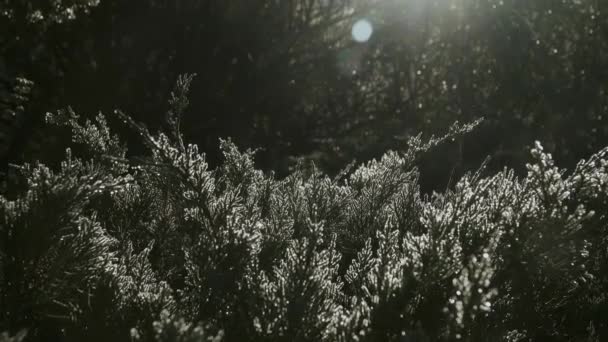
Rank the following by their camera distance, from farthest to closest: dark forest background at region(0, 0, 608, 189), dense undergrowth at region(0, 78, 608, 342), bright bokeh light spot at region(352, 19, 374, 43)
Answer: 1. bright bokeh light spot at region(352, 19, 374, 43)
2. dark forest background at region(0, 0, 608, 189)
3. dense undergrowth at region(0, 78, 608, 342)

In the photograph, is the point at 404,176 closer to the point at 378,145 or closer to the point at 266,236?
the point at 266,236

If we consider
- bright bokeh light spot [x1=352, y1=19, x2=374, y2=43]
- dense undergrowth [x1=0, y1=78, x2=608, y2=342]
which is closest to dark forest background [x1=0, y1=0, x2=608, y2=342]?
dense undergrowth [x1=0, y1=78, x2=608, y2=342]

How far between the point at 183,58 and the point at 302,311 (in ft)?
22.1

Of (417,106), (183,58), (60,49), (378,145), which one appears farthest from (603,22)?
(60,49)

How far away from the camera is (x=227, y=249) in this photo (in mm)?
1701

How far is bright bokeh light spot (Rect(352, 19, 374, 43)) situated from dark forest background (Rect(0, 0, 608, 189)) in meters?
0.14

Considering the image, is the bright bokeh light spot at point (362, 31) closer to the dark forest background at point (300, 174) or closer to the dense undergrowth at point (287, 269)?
the dark forest background at point (300, 174)

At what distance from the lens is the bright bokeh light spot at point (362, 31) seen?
941 centimetres

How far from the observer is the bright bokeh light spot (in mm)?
9414

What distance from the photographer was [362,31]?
9.53m

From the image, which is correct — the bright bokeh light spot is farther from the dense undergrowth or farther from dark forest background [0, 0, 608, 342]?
the dense undergrowth

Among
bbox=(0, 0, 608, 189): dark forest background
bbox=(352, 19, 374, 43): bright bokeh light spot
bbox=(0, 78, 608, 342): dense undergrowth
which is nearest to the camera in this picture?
bbox=(0, 78, 608, 342): dense undergrowth

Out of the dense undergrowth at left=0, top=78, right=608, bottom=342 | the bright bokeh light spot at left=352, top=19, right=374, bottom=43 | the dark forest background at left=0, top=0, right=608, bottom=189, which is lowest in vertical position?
the dense undergrowth at left=0, top=78, right=608, bottom=342

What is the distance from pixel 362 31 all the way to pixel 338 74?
0.98 meters
